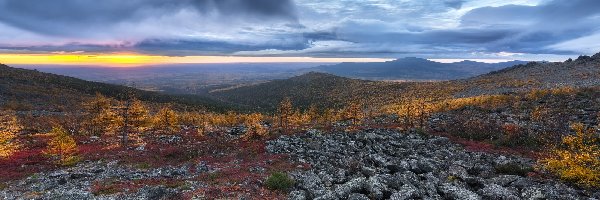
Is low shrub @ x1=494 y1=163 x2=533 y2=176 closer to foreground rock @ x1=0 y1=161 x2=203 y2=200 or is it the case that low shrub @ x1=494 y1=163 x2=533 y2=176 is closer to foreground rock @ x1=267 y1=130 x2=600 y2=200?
foreground rock @ x1=267 y1=130 x2=600 y2=200

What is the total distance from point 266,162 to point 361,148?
Result: 15.9 metres

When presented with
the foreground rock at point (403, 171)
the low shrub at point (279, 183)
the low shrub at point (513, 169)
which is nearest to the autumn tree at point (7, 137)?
the foreground rock at point (403, 171)

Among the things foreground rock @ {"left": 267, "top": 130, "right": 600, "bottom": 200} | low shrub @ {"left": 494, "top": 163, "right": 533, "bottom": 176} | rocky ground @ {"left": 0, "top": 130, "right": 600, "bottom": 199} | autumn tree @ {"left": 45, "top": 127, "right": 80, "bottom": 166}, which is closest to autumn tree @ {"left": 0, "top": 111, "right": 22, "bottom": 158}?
autumn tree @ {"left": 45, "top": 127, "right": 80, "bottom": 166}

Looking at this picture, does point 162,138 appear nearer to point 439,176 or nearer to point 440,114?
point 439,176

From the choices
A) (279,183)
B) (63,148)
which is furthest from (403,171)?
(63,148)

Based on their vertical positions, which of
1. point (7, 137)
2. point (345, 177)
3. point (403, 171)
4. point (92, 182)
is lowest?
point (92, 182)

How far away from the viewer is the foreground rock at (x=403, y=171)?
104 feet

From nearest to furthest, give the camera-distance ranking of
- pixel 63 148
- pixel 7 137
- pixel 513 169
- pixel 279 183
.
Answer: pixel 279 183 → pixel 513 169 → pixel 7 137 → pixel 63 148

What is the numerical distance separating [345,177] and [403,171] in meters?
6.62

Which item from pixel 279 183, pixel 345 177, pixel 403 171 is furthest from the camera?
pixel 403 171

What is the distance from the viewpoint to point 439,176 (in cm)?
3812

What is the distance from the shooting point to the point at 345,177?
38.0 metres

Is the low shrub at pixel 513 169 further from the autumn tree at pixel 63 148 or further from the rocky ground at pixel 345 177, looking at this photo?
the autumn tree at pixel 63 148

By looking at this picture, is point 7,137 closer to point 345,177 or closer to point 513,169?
point 345,177
